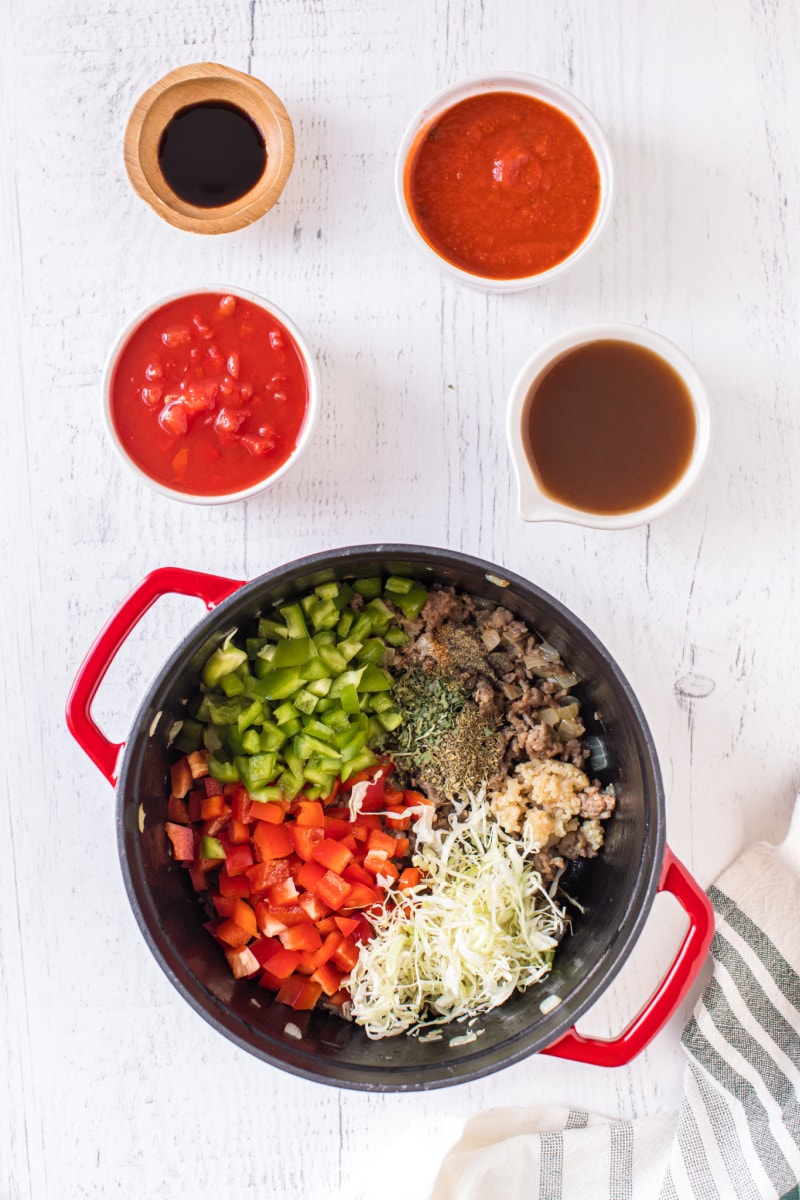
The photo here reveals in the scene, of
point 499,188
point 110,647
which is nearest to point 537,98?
point 499,188

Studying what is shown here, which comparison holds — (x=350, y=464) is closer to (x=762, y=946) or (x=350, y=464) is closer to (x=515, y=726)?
(x=515, y=726)

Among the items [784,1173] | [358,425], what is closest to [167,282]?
[358,425]

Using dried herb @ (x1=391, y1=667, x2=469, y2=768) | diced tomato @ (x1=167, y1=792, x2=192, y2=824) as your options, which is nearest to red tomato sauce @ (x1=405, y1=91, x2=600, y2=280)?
dried herb @ (x1=391, y1=667, x2=469, y2=768)

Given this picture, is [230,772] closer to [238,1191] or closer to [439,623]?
[439,623]

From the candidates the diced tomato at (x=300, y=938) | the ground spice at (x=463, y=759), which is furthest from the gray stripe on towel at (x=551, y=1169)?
the ground spice at (x=463, y=759)

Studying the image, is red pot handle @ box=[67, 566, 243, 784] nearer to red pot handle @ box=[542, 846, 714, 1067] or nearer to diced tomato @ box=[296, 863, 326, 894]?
diced tomato @ box=[296, 863, 326, 894]

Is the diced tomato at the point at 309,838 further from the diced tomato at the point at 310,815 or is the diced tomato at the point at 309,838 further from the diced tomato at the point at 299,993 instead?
the diced tomato at the point at 299,993
